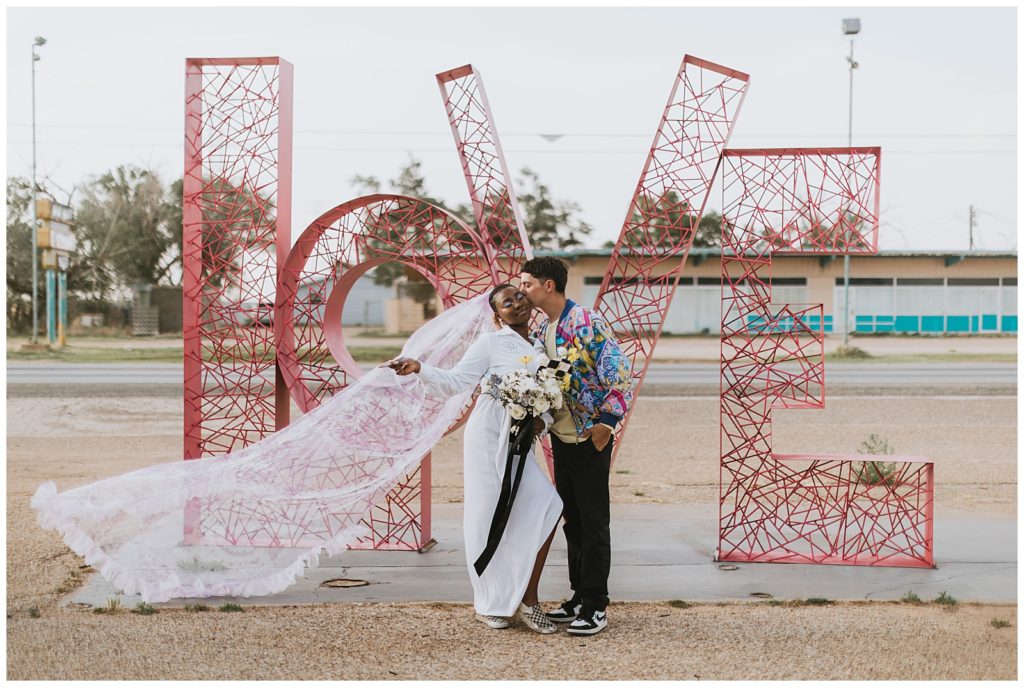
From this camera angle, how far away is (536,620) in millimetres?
4996

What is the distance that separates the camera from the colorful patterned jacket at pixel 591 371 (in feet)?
16.2

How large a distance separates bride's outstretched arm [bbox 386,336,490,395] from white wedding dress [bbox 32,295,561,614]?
0.02 metres

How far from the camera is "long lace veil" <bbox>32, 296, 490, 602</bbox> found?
17.3ft

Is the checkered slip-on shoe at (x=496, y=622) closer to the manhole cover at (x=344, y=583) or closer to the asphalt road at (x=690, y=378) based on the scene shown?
the manhole cover at (x=344, y=583)

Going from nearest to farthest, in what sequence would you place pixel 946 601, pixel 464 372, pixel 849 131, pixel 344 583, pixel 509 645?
pixel 509 645, pixel 464 372, pixel 946 601, pixel 344 583, pixel 849 131

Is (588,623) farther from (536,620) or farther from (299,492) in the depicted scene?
(299,492)

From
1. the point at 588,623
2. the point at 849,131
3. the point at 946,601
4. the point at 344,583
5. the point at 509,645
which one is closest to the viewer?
the point at 509,645

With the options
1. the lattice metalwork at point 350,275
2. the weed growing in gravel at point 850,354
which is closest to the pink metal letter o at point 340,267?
the lattice metalwork at point 350,275

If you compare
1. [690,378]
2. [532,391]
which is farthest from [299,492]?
[690,378]

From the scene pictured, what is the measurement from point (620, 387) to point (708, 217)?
24.7m

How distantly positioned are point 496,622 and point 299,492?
133 centimetres

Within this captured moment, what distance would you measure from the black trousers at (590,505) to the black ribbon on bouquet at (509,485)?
197mm

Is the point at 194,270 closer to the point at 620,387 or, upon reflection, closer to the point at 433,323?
the point at 433,323

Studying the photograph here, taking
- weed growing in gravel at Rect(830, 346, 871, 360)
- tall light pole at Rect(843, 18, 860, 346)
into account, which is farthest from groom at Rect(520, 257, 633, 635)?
weed growing in gravel at Rect(830, 346, 871, 360)
